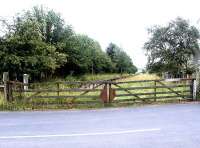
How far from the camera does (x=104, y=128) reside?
11.0 meters

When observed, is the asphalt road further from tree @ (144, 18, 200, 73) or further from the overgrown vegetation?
tree @ (144, 18, 200, 73)

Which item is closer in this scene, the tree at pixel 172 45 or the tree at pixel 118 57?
the tree at pixel 172 45

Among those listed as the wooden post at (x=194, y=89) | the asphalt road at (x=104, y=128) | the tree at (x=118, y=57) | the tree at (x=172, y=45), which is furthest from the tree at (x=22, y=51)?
the tree at (x=118, y=57)

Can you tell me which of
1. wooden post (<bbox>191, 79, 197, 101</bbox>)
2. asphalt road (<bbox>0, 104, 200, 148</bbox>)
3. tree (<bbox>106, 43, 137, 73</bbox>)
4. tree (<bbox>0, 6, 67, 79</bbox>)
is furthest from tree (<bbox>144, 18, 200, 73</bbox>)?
asphalt road (<bbox>0, 104, 200, 148</bbox>)

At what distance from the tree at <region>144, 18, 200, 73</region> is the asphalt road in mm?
39294

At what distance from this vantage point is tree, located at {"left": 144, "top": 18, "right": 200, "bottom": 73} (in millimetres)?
53938

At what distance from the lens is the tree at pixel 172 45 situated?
53.9 metres

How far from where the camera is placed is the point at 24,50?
30.9 m

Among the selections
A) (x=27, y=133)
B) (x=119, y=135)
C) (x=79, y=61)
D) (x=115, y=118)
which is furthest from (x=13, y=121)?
(x=79, y=61)

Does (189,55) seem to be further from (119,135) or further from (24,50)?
(119,135)

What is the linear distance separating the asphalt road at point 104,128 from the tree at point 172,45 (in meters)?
39.3

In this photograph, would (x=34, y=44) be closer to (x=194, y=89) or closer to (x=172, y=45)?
(x=194, y=89)

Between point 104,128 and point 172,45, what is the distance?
1826 inches

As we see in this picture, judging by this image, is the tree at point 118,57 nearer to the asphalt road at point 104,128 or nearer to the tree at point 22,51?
the tree at point 22,51
